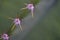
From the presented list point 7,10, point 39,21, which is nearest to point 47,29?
point 39,21

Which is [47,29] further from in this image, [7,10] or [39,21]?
[7,10]

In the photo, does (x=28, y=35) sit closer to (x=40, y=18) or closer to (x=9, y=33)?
(x=40, y=18)

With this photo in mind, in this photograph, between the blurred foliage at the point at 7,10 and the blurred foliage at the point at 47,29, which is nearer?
the blurred foliage at the point at 7,10

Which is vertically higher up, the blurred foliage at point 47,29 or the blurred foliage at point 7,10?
the blurred foliage at point 7,10

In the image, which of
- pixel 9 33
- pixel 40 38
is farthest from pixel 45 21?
pixel 9 33

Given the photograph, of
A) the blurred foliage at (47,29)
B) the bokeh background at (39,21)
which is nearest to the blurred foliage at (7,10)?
the bokeh background at (39,21)

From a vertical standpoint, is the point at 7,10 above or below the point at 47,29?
above

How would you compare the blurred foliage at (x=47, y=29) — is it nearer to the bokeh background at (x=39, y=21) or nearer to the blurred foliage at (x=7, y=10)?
the bokeh background at (x=39, y=21)

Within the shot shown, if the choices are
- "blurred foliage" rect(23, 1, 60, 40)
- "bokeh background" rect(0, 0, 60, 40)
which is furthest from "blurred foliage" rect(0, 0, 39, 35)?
"blurred foliage" rect(23, 1, 60, 40)
